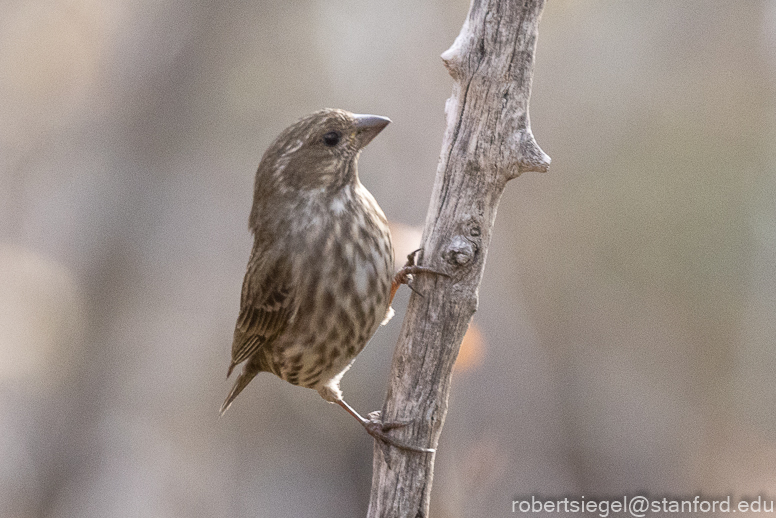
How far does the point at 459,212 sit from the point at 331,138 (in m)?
0.78

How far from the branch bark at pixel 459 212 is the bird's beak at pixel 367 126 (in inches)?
18.3

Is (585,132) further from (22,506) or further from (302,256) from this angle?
(22,506)

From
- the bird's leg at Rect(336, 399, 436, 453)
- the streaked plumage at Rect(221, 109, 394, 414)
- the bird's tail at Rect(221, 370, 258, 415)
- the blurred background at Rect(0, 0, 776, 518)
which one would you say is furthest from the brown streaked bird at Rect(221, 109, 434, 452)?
the blurred background at Rect(0, 0, 776, 518)

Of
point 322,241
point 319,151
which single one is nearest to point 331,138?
point 319,151

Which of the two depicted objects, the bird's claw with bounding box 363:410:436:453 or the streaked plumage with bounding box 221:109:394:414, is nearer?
the bird's claw with bounding box 363:410:436:453

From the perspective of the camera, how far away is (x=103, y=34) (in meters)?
5.81

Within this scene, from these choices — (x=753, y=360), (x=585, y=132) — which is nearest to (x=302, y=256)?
(x=585, y=132)

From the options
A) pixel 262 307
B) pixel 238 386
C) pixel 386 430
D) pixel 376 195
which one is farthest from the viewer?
pixel 376 195

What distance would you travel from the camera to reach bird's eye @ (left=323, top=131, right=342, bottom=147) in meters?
3.28

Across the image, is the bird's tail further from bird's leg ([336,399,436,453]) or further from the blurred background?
the blurred background

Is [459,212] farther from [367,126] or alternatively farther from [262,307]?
[262,307]

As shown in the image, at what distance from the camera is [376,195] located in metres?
5.64

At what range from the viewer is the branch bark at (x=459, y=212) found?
2.77 metres

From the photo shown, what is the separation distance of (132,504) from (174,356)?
124 centimetres
